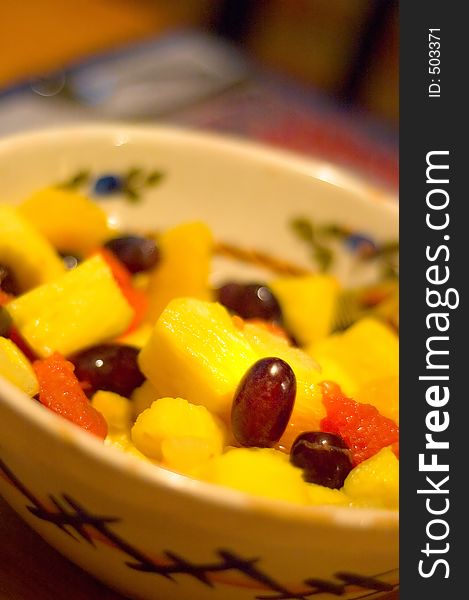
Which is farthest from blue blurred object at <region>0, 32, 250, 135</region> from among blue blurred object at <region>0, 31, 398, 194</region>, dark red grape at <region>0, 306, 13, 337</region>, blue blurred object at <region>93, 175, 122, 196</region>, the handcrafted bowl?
the handcrafted bowl

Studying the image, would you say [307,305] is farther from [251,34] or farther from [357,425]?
[251,34]

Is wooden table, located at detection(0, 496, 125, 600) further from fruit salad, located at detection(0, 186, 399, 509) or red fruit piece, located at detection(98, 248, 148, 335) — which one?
red fruit piece, located at detection(98, 248, 148, 335)

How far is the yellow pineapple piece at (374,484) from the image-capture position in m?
0.58

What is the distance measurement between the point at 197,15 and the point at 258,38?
37 centimetres

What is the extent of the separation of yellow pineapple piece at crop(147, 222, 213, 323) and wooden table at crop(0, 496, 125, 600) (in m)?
0.29

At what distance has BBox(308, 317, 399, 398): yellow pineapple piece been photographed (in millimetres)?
789

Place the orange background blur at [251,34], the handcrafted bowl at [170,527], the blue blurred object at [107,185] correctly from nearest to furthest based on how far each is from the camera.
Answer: the handcrafted bowl at [170,527], the blue blurred object at [107,185], the orange background blur at [251,34]

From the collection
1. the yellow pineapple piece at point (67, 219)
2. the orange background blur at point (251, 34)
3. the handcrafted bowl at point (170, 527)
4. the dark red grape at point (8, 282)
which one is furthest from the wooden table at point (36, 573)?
the orange background blur at point (251, 34)

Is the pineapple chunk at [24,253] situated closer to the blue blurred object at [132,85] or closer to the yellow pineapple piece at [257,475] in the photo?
the yellow pineapple piece at [257,475]

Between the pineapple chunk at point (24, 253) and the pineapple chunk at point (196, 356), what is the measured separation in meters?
0.18

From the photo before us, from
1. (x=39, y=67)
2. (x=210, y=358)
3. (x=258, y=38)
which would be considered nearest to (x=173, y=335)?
(x=210, y=358)

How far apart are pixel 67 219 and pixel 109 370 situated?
0.27 metres

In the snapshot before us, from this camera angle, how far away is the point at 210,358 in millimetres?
655

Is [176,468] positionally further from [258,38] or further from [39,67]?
[258,38]
